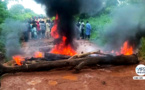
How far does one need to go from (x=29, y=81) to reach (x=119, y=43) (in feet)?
18.2

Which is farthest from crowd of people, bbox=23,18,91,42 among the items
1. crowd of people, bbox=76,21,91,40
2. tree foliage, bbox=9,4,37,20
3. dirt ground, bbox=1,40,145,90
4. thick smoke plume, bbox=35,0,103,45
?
dirt ground, bbox=1,40,145,90

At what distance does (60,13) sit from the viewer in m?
10.3

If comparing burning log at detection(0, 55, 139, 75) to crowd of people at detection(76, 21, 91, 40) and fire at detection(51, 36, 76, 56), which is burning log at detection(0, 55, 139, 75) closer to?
fire at detection(51, 36, 76, 56)

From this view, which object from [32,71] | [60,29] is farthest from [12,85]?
[60,29]

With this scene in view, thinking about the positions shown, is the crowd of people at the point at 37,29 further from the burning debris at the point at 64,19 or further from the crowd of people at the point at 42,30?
the burning debris at the point at 64,19

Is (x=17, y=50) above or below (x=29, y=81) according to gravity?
above

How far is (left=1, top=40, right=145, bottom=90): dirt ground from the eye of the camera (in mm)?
5992

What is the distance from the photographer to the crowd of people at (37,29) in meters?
16.0

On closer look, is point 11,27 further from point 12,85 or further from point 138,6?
point 138,6

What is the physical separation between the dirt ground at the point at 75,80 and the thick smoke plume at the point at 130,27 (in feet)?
7.85

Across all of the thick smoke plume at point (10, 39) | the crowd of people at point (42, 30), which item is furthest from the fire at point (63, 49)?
the crowd of people at point (42, 30)

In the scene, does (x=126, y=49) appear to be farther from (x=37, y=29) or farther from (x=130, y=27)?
(x=37, y=29)

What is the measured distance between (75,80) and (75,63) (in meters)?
1.17

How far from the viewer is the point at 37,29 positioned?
17.1m
